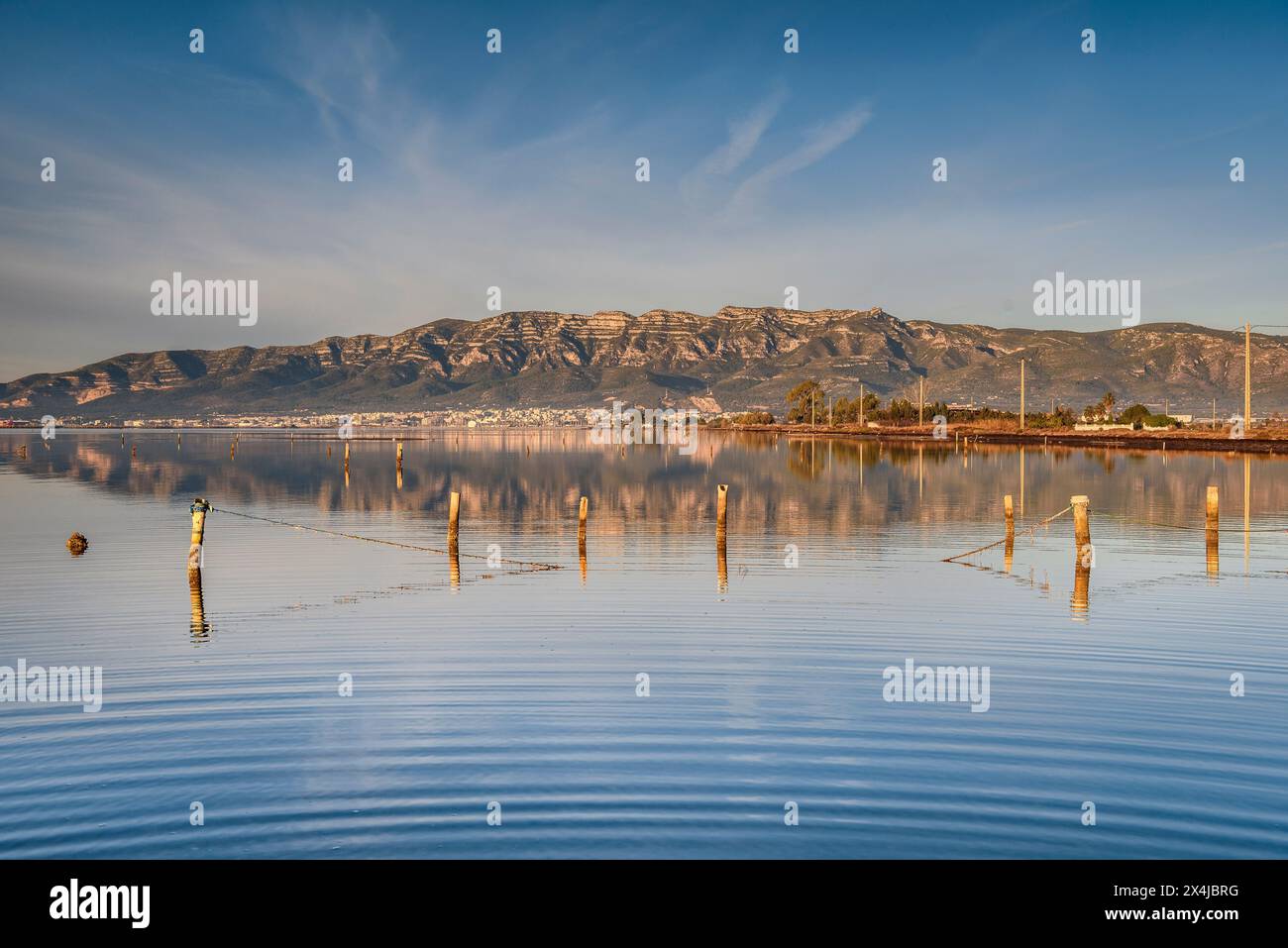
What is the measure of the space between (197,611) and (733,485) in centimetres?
5812

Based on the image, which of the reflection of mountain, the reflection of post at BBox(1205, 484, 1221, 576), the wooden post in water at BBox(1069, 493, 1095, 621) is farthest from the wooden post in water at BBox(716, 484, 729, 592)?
the reflection of post at BBox(1205, 484, 1221, 576)

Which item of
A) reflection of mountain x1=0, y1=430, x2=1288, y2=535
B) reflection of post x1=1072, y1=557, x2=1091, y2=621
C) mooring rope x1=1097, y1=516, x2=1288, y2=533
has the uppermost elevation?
reflection of mountain x1=0, y1=430, x2=1288, y2=535

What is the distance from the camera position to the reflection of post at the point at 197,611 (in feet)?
80.3

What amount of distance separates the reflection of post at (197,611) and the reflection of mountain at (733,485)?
50.6 ft

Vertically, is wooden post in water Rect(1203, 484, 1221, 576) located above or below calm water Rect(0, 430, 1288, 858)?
above

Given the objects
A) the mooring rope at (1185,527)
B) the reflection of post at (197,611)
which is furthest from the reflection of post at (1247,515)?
the reflection of post at (197,611)

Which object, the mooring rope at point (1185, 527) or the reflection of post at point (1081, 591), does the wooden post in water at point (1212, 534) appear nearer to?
the reflection of post at point (1081, 591)

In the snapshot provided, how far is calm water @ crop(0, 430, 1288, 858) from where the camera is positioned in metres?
12.6

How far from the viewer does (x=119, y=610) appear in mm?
→ 28266

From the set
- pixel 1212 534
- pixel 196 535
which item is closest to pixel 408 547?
pixel 196 535

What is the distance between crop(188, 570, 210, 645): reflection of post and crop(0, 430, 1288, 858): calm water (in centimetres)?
13

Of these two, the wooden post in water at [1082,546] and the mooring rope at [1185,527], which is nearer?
the wooden post in water at [1082,546]

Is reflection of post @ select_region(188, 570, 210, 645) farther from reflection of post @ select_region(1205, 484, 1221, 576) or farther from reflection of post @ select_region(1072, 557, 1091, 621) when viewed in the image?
reflection of post @ select_region(1205, 484, 1221, 576)
